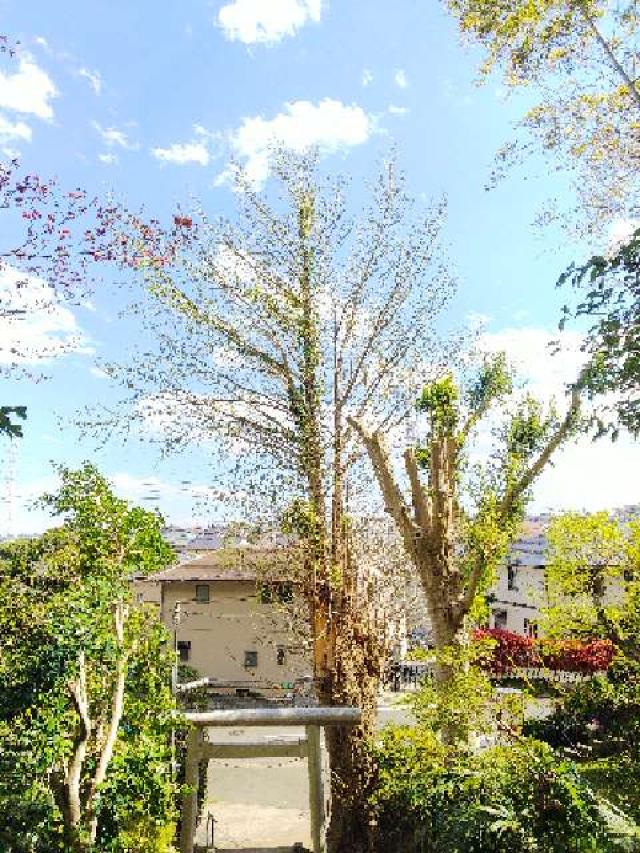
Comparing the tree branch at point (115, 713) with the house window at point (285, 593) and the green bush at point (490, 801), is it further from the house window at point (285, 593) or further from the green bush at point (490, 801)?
the house window at point (285, 593)

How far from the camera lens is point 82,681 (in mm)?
6023

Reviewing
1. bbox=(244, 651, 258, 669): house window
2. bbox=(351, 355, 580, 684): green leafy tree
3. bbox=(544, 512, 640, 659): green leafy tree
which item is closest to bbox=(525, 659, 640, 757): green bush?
bbox=(544, 512, 640, 659): green leafy tree

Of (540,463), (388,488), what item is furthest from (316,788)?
(540,463)

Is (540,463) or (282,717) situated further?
(540,463)

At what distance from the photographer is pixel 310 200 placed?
11.4m

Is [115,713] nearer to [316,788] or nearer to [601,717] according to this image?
[316,788]

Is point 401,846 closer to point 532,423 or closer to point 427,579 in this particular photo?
point 427,579

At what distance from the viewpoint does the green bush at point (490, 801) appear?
5.59 m

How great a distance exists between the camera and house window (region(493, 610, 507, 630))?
33.4 m

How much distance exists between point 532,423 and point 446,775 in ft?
18.7

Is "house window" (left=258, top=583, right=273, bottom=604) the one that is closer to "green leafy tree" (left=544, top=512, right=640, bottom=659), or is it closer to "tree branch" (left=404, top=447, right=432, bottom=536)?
"tree branch" (left=404, top=447, right=432, bottom=536)

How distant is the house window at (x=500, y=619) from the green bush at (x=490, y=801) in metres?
26.1

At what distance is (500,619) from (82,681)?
3049cm

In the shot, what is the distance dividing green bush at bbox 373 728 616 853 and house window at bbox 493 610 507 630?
26.1 metres
